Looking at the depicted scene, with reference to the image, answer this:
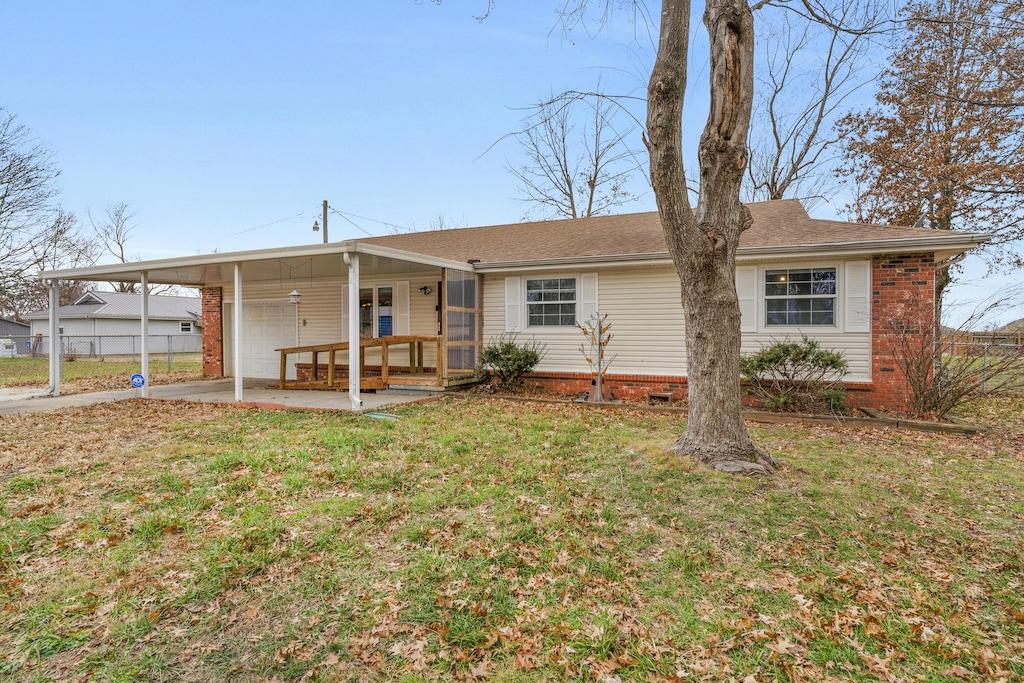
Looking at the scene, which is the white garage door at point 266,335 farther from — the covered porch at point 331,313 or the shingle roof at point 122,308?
the shingle roof at point 122,308

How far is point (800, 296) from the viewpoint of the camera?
880 centimetres

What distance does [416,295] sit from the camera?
1190 cm

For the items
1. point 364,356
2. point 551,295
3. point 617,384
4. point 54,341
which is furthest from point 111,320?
point 617,384

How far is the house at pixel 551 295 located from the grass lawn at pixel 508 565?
10.9 ft

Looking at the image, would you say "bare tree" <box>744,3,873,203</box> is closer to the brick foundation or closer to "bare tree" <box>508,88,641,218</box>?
"bare tree" <box>508,88,641,218</box>

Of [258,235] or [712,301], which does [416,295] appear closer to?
[712,301]

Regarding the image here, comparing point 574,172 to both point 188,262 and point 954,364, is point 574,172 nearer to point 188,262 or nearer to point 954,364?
point 188,262

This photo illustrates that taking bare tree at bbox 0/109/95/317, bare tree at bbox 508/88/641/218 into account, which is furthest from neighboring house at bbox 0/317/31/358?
bare tree at bbox 508/88/641/218

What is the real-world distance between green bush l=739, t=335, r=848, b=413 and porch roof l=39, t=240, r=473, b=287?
5969 millimetres

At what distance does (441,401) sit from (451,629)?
6.74m

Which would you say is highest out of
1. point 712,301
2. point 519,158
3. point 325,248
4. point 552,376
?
point 519,158

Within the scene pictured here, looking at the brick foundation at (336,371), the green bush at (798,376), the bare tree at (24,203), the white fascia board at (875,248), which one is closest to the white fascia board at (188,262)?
the brick foundation at (336,371)

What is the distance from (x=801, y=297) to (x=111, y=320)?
35.7 metres

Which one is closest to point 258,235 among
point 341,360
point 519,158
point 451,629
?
point 519,158
